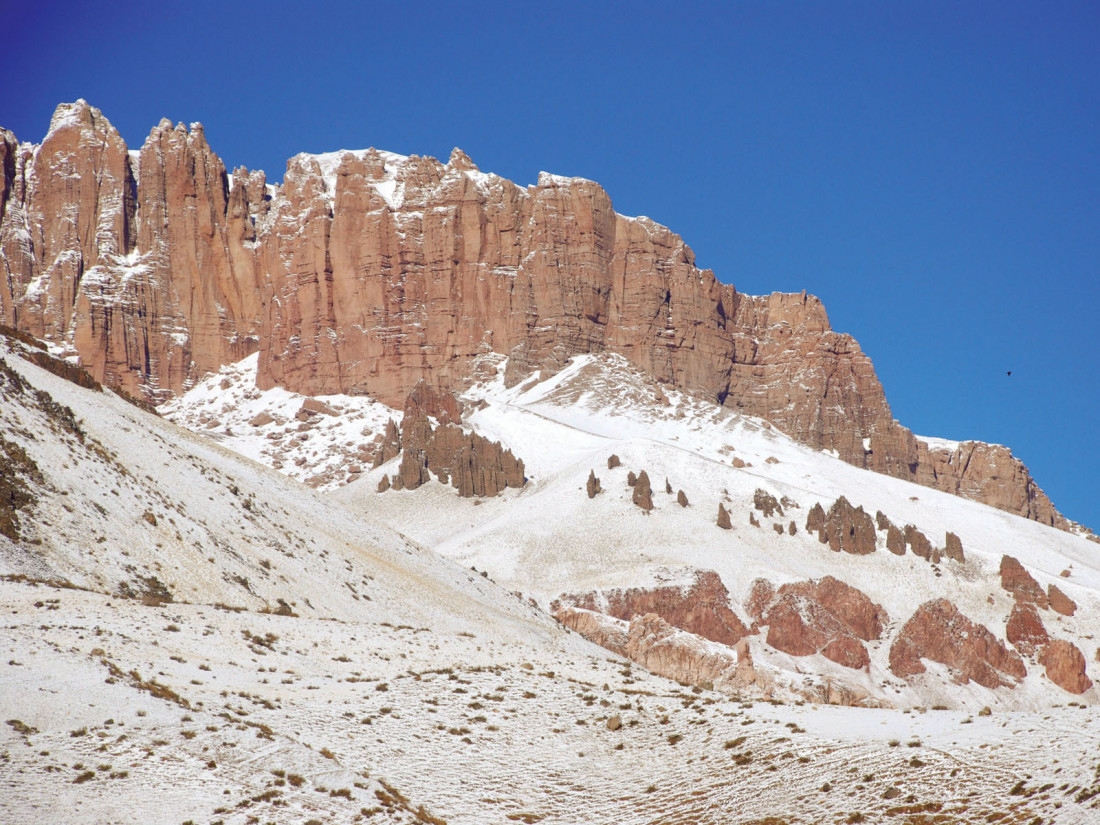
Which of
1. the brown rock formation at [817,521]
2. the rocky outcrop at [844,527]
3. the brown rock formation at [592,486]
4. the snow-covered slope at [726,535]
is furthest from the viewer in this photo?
the brown rock formation at [592,486]

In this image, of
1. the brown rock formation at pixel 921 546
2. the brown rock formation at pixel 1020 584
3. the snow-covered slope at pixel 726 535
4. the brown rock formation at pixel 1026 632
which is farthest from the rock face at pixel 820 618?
the brown rock formation at pixel 1020 584

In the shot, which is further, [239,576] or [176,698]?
[239,576]

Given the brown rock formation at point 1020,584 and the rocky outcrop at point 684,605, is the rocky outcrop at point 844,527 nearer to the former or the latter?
the brown rock formation at point 1020,584

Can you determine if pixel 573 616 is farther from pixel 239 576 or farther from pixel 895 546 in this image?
pixel 239 576

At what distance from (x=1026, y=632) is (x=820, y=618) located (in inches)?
758

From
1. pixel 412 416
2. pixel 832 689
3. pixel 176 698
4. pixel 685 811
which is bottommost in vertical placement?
pixel 832 689

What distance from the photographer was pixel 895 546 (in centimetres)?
11888

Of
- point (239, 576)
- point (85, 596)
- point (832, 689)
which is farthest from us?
point (832, 689)

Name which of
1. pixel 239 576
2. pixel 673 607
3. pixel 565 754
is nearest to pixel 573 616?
pixel 673 607

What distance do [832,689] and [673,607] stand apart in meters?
17.4

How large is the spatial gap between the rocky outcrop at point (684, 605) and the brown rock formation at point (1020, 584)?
28.3 metres

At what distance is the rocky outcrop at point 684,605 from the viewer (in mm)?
102625

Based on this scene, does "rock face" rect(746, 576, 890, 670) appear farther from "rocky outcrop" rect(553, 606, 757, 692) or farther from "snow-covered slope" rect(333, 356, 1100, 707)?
"rocky outcrop" rect(553, 606, 757, 692)

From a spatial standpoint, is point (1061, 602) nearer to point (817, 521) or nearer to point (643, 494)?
point (817, 521)
